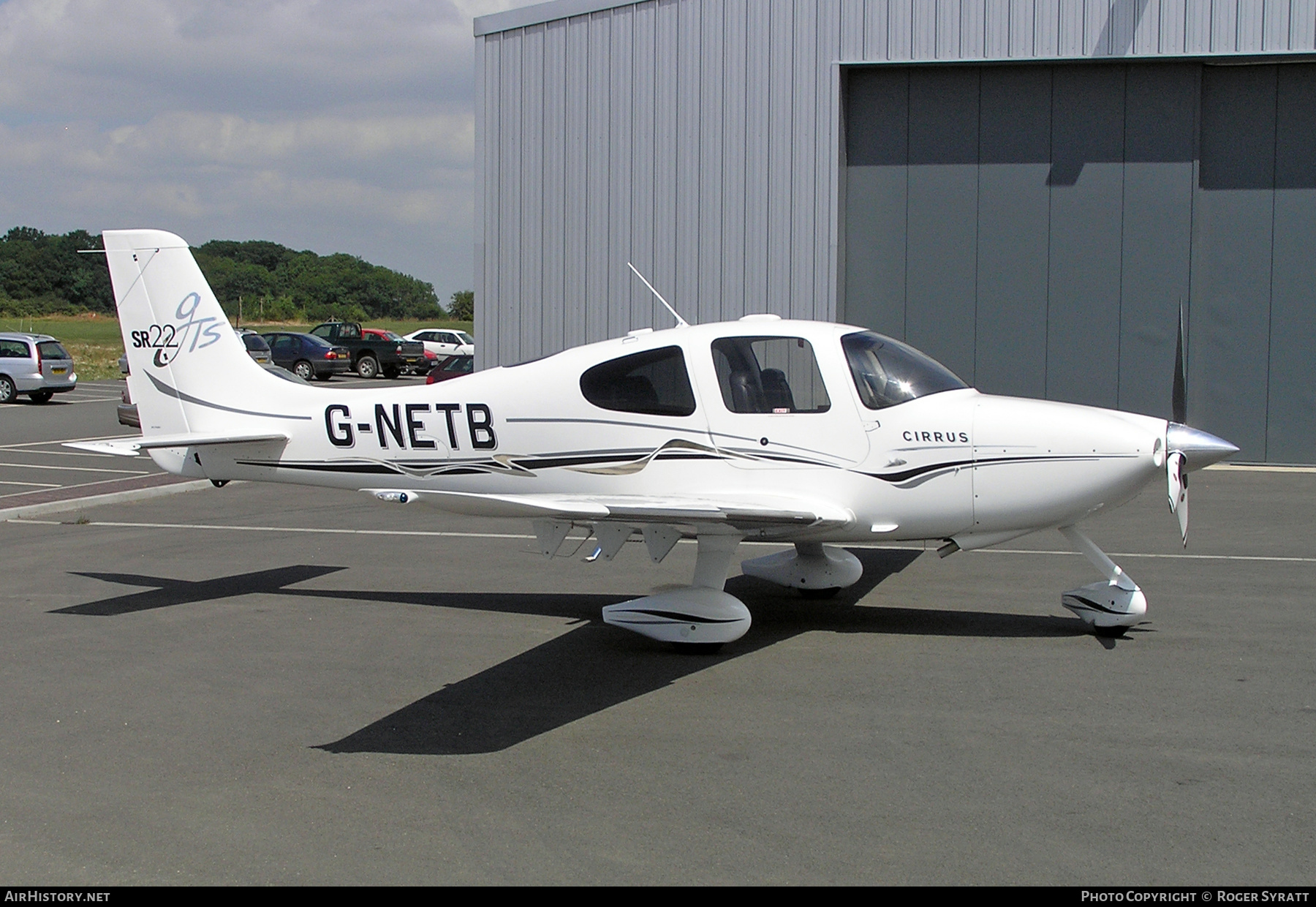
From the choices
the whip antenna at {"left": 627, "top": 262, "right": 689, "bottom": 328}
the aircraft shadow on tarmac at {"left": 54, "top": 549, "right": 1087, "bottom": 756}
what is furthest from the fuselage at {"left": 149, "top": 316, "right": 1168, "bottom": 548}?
the aircraft shadow on tarmac at {"left": 54, "top": 549, "right": 1087, "bottom": 756}

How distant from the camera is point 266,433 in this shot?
8867 millimetres

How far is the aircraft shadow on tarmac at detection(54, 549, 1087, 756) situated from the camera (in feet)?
19.3

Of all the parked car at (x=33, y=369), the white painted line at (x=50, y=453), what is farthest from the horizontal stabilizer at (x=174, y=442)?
the parked car at (x=33, y=369)

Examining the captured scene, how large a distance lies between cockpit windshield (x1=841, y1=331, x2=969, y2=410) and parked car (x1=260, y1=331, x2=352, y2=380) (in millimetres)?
34647

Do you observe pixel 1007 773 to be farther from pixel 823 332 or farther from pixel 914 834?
pixel 823 332

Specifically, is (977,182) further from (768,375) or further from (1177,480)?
(1177,480)

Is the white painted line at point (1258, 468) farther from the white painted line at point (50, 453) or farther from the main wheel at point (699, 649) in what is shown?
the white painted line at point (50, 453)

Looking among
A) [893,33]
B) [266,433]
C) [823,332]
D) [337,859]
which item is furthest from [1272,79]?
[337,859]

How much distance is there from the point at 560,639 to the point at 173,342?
396cm

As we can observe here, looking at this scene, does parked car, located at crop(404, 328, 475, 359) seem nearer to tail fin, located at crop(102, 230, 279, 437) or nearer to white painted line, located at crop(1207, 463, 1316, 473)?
white painted line, located at crop(1207, 463, 1316, 473)

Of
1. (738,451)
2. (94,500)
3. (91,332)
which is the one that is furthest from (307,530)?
(91,332)

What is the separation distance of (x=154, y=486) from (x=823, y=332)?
10179 millimetres

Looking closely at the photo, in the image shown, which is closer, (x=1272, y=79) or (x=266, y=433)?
(x=266, y=433)

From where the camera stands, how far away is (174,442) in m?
8.62
